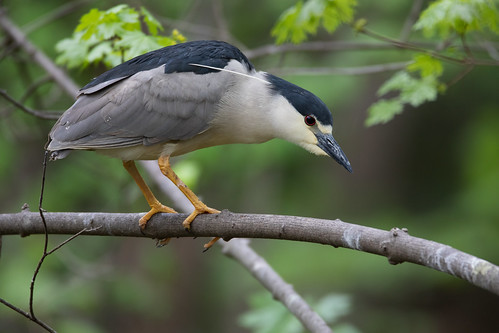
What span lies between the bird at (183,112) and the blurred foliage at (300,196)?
10.1 feet

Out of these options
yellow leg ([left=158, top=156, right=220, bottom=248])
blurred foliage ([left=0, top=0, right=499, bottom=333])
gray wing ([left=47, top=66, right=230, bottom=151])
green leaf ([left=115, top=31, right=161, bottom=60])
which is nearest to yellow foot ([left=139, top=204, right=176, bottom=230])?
yellow leg ([left=158, top=156, right=220, bottom=248])

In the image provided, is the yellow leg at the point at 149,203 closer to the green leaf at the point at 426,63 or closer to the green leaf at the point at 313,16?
the green leaf at the point at 313,16

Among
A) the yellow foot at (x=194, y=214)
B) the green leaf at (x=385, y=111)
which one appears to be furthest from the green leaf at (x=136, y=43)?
the green leaf at (x=385, y=111)

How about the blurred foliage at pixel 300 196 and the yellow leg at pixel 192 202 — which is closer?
the yellow leg at pixel 192 202

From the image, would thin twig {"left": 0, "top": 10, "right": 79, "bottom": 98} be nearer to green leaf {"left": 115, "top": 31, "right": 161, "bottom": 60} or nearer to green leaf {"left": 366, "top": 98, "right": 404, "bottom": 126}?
green leaf {"left": 115, "top": 31, "right": 161, "bottom": 60}

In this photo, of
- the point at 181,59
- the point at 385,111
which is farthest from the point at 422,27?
the point at 181,59

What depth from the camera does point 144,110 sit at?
361 cm

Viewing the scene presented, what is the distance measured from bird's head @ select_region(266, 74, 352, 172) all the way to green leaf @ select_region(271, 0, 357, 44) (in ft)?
3.37

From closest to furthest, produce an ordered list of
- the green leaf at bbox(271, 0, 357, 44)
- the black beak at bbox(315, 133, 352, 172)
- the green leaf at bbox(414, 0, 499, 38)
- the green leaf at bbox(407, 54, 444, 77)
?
the black beak at bbox(315, 133, 352, 172), the green leaf at bbox(414, 0, 499, 38), the green leaf at bbox(407, 54, 444, 77), the green leaf at bbox(271, 0, 357, 44)

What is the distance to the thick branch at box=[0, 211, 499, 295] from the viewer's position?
2.16 m

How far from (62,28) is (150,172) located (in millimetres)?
3732

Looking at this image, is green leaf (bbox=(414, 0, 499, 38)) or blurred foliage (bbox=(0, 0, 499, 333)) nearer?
green leaf (bbox=(414, 0, 499, 38))

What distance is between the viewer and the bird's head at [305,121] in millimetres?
3537

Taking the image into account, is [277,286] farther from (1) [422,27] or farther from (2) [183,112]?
(1) [422,27]
